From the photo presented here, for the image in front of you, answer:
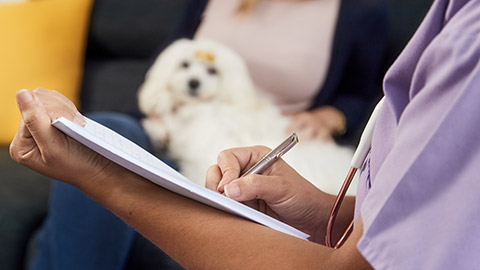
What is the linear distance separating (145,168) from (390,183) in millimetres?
238

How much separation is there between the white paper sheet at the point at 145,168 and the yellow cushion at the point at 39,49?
137 centimetres

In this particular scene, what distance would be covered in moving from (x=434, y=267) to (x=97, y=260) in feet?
3.28

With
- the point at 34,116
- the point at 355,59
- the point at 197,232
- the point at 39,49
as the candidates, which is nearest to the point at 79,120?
the point at 34,116

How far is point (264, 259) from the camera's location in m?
0.55

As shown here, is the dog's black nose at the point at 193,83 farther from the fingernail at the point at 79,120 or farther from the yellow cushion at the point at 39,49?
the fingernail at the point at 79,120

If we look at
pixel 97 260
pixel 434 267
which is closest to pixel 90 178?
pixel 434 267

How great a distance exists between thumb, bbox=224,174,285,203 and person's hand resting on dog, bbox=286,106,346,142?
899 mm

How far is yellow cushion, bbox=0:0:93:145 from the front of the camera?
1871 millimetres

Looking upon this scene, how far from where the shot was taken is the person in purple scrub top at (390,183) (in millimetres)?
466

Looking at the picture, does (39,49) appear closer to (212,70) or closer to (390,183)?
(212,70)

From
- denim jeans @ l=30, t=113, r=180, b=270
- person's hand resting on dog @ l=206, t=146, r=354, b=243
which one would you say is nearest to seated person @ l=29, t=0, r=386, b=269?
denim jeans @ l=30, t=113, r=180, b=270

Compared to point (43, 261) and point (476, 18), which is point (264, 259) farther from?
point (43, 261)

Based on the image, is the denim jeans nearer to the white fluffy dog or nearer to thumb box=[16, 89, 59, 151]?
the white fluffy dog

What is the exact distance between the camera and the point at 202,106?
1.72 m
